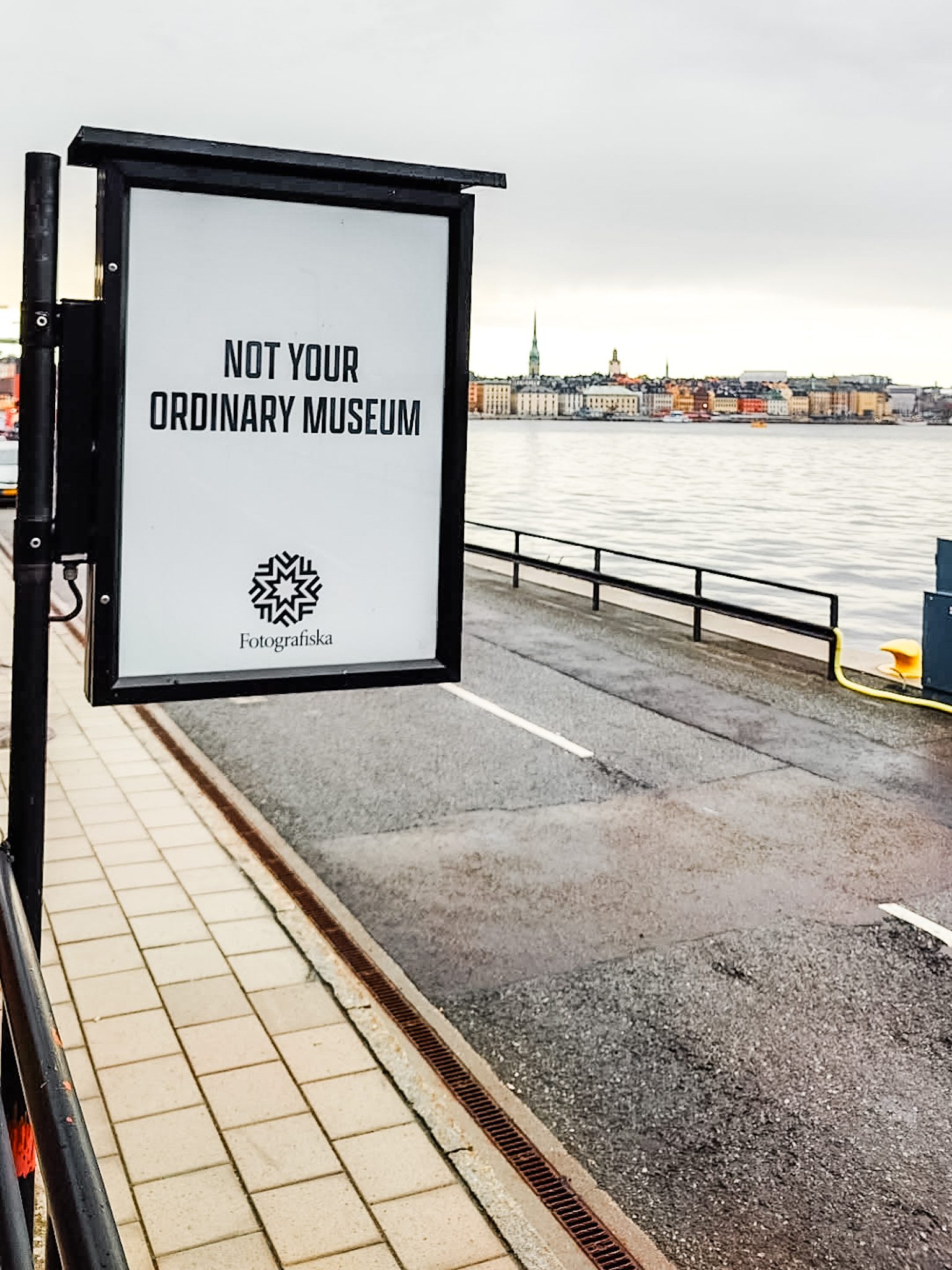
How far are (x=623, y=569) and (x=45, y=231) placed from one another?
42960 millimetres

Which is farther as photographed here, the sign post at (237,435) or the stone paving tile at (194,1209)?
the stone paving tile at (194,1209)

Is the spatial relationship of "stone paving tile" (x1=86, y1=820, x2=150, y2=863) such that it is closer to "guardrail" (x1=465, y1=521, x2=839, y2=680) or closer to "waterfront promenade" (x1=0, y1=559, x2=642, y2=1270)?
"waterfront promenade" (x1=0, y1=559, x2=642, y2=1270)

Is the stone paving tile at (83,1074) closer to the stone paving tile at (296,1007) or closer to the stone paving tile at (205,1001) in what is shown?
the stone paving tile at (205,1001)

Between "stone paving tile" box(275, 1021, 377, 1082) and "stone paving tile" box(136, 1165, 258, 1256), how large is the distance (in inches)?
30.1

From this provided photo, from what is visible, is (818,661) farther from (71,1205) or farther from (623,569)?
(623,569)

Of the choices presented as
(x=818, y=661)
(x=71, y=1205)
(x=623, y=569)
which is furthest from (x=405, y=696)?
(x=623, y=569)

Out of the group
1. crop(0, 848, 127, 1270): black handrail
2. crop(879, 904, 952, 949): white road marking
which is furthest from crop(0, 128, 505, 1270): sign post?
crop(879, 904, 952, 949): white road marking

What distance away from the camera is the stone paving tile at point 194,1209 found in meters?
4.13

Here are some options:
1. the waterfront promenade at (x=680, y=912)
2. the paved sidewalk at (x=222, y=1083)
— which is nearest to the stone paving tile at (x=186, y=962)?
the paved sidewalk at (x=222, y=1083)

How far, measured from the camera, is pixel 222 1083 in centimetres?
510

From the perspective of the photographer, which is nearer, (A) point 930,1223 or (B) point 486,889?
(A) point 930,1223

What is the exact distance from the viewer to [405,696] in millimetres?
13203

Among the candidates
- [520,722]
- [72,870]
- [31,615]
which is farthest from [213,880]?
[520,722]

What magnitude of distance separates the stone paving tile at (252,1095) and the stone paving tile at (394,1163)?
0.34 meters
